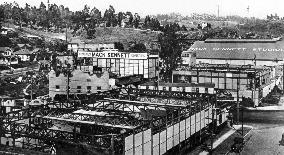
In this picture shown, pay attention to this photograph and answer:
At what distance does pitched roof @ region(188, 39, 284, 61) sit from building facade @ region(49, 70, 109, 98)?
49218mm

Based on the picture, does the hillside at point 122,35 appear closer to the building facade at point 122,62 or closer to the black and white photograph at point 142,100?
the black and white photograph at point 142,100

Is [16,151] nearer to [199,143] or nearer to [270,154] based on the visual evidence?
[199,143]

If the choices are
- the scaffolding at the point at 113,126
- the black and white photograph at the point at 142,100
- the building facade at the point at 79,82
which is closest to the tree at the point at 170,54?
the black and white photograph at the point at 142,100

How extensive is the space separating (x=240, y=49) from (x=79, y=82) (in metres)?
58.2

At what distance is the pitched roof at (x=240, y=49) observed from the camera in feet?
343

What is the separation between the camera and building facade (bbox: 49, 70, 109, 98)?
67.1m

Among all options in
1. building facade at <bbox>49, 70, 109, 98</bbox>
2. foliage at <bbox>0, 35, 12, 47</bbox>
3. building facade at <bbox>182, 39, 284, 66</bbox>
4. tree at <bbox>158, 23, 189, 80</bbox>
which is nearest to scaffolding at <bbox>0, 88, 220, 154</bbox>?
building facade at <bbox>49, 70, 109, 98</bbox>

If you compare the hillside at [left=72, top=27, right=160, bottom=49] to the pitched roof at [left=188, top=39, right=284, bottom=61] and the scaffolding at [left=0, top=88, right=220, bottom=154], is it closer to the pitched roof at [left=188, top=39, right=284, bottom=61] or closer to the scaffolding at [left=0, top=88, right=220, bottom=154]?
the pitched roof at [left=188, top=39, right=284, bottom=61]

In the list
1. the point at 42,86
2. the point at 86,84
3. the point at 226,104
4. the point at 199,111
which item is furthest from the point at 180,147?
the point at 42,86

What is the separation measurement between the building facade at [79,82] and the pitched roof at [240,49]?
161 feet

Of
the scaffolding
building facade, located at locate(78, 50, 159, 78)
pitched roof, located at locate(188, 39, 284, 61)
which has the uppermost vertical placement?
pitched roof, located at locate(188, 39, 284, 61)

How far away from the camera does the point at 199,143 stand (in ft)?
141

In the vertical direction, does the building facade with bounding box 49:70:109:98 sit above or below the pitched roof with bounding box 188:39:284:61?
below

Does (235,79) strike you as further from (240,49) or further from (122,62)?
(240,49)
